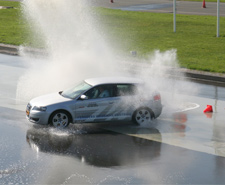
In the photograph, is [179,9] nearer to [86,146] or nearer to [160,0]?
[160,0]

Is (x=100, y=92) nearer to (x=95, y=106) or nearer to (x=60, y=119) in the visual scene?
(x=95, y=106)

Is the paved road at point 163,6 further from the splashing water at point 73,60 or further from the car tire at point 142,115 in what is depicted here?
the car tire at point 142,115

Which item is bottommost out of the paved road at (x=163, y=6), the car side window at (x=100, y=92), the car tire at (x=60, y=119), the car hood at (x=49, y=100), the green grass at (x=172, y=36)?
the car tire at (x=60, y=119)

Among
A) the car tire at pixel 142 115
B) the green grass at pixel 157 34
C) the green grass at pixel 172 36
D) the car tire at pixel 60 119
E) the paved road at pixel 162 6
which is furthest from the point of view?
the paved road at pixel 162 6

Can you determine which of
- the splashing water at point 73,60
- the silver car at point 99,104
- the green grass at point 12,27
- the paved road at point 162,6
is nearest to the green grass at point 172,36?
the splashing water at point 73,60

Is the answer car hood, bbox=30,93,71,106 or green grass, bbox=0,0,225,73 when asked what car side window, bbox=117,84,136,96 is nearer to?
car hood, bbox=30,93,71,106

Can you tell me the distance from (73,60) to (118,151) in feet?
36.2

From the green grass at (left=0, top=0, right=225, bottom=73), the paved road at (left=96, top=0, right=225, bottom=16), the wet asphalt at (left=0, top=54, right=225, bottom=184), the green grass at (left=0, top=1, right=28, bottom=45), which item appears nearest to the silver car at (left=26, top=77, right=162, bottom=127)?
the wet asphalt at (left=0, top=54, right=225, bottom=184)

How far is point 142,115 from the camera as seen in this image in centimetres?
1559

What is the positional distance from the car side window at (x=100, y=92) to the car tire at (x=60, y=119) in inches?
32.6

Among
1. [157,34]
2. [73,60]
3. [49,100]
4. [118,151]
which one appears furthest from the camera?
[157,34]

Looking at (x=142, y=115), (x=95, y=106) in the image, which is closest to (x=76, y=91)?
(x=95, y=106)

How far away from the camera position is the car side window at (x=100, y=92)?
50.3 ft

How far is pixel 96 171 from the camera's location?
11688 millimetres
